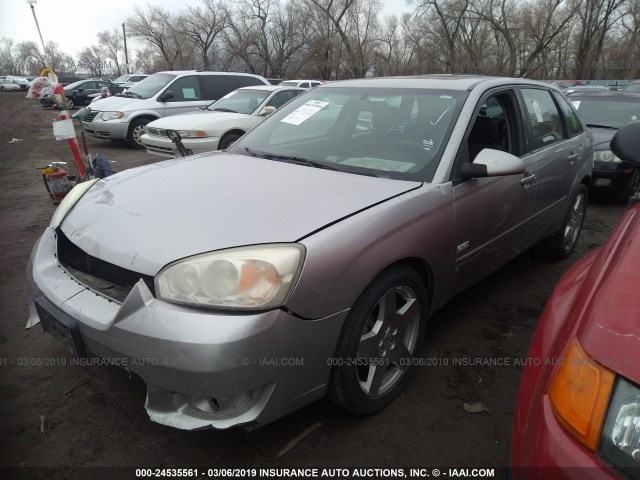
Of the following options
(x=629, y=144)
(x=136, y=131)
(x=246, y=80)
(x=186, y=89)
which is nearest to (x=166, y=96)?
(x=186, y=89)

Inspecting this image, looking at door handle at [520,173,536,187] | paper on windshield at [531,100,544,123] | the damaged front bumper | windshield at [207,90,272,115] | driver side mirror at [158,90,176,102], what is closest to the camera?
the damaged front bumper

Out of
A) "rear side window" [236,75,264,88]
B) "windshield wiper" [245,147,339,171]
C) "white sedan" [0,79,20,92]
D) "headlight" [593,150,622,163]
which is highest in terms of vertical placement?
"white sedan" [0,79,20,92]

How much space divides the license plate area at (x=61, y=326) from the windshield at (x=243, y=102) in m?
6.87

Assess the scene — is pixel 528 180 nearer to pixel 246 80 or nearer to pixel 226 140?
pixel 226 140

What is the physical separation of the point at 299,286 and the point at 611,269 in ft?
3.43

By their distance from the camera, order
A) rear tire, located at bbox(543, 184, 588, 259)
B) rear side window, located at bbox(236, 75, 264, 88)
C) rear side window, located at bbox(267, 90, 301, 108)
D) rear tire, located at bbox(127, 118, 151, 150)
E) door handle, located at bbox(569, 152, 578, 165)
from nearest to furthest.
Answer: door handle, located at bbox(569, 152, 578, 165)
rear tire, located at bbox(543, 184, 588, 259)
rear side window, located at bbox(267, 90, 301, 108)
rear tire, located at bbox(127, 118, 151, 150)
rear side window, located at bbox(236, 75, 264, 88)

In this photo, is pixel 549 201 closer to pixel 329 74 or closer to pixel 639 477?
pixel 639 477

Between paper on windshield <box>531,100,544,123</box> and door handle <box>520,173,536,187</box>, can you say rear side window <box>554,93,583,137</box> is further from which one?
door handle <box>520,173,536,187</box>

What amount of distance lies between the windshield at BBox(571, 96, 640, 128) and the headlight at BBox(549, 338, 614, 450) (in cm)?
750

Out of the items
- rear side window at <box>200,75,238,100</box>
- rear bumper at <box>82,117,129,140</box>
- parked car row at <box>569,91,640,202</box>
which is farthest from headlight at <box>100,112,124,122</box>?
parked car row at <box>569,91,640,202</box>

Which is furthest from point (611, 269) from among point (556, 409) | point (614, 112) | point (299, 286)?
point (614, 112)

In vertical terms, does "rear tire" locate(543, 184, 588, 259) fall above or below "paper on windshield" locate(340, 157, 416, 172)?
below

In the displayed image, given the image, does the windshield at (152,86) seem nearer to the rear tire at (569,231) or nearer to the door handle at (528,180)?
the rear tire at (569,231)

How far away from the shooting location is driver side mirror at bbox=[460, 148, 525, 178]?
7.84 ft
